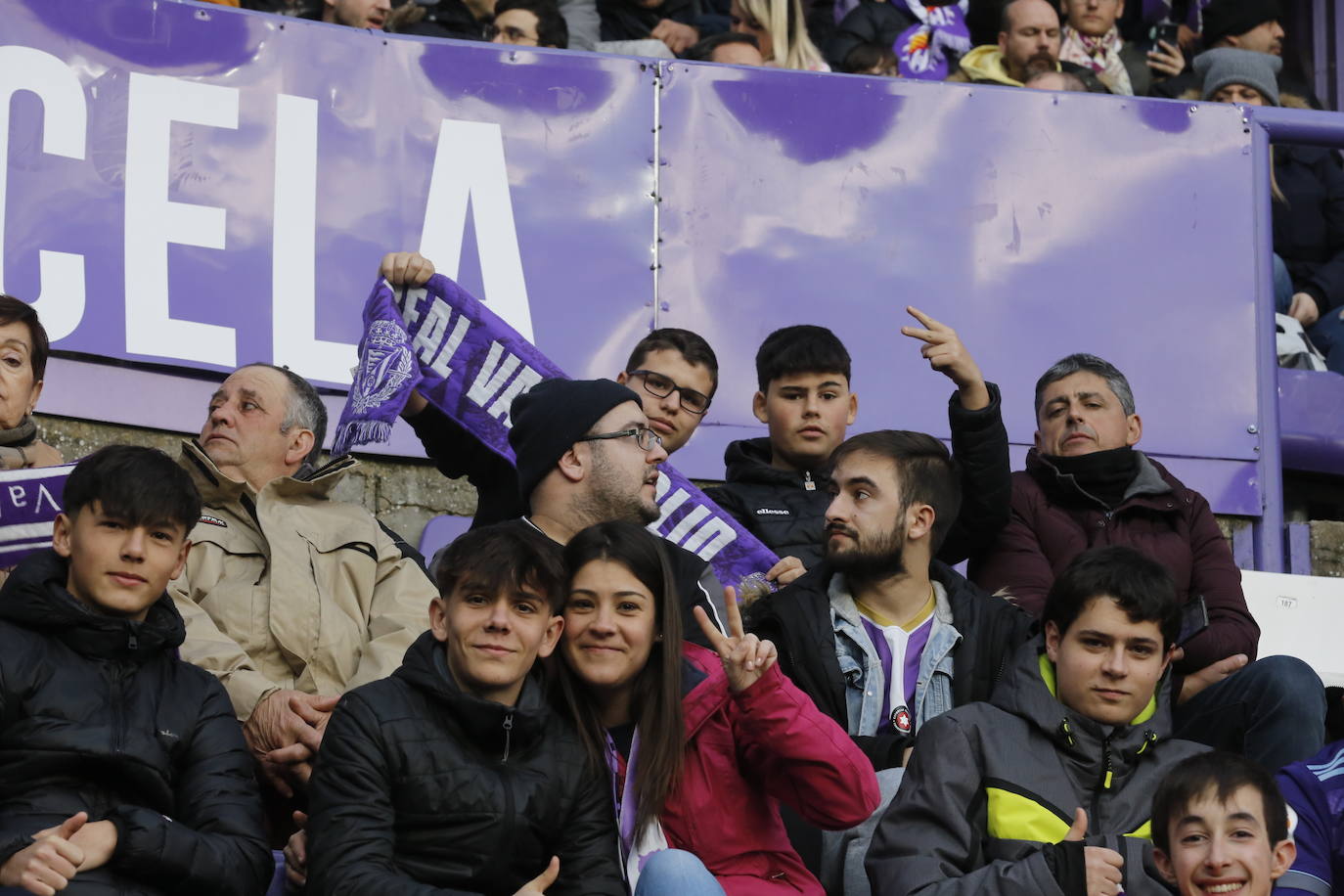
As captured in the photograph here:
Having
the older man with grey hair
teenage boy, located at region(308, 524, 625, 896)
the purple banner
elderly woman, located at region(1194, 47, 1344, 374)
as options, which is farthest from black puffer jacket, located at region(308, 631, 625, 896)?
elderly woman, located at region(1194, 47, 1344, 374)

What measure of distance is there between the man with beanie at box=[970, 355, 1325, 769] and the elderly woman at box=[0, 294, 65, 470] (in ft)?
7.57

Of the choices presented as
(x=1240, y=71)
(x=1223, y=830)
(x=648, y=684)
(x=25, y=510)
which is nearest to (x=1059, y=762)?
(x=1223, y=830)

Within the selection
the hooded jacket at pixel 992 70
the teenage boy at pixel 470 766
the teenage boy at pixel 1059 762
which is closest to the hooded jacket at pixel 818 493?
the teenage boy at pixel 1059 762

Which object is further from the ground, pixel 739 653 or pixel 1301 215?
pixel 1301 215

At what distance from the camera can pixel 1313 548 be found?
270 inches

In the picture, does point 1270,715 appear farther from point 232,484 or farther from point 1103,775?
point 232,484

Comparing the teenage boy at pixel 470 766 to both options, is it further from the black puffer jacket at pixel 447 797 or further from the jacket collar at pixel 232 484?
the jacket collar at pixel 232 484

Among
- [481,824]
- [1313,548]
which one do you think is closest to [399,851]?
[481,824]

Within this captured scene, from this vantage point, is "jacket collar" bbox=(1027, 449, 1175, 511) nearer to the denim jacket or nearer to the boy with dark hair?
the denim jacket

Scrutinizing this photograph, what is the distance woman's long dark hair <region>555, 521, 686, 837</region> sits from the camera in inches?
154

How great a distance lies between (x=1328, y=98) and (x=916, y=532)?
6.17m

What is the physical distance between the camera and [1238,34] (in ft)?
28.7

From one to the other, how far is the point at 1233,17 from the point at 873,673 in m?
5.19

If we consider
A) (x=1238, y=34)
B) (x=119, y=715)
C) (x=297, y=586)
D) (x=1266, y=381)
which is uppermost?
(x=1238, y=34)
